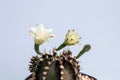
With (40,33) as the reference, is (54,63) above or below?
below

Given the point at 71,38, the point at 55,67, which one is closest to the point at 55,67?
the point at 55,67

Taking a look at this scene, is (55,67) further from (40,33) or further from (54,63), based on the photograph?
(40,33)

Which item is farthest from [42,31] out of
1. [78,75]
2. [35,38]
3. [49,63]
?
[78,75]

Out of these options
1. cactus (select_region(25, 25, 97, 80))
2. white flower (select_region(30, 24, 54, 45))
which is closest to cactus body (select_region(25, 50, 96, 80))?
cactus (select_region(25, 25, 97, 80))

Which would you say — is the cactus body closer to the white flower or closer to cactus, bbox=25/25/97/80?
cactus, bbox=25/25/97/80

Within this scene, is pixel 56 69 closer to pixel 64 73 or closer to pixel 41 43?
pixel 64 73

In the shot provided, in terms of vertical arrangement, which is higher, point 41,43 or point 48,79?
point 41,43
